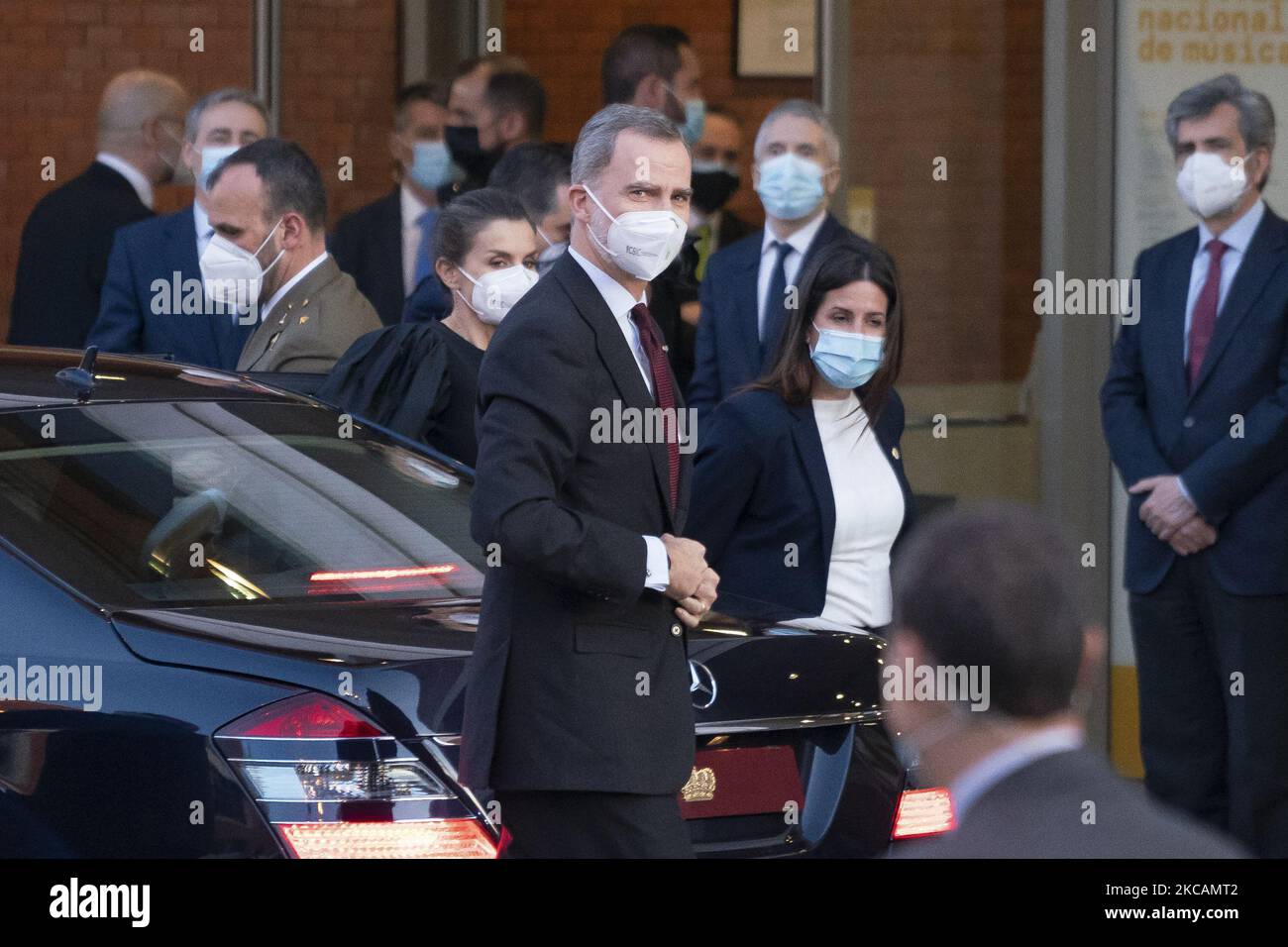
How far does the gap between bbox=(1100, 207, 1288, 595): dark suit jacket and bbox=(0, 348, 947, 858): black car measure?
222cm

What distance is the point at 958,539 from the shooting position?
2.29m

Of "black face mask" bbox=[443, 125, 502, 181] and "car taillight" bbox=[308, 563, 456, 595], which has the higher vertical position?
"black face mask" bbox=[443, 125, 502, 181]

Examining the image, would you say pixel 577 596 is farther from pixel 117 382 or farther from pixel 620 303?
pixel 117 382

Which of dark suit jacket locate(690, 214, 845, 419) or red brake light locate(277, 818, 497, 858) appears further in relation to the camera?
dark suit jacket locate(690, 214, 845, 419)

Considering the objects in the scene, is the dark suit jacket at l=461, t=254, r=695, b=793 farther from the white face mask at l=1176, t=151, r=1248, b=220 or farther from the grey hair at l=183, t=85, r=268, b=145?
the grey hair at l=183, t=85, r=268, b=145

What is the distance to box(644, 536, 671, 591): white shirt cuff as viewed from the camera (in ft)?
11.1

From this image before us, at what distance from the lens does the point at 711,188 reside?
7.96 meters

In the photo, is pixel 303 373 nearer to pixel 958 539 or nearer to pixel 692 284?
pixel 692 284

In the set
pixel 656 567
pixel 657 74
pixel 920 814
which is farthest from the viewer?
pixel 657 74

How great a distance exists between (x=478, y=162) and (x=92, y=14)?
3915 mm

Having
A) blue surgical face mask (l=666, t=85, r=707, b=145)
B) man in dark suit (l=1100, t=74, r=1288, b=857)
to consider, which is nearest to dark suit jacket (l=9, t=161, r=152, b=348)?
blue surgical face mask (l=666, t=85, r=707, b=145)

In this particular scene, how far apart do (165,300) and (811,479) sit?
2.61 m

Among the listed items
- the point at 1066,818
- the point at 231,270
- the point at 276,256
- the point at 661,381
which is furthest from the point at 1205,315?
the point at 1066,818

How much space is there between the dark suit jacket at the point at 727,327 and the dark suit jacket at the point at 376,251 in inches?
74.8
